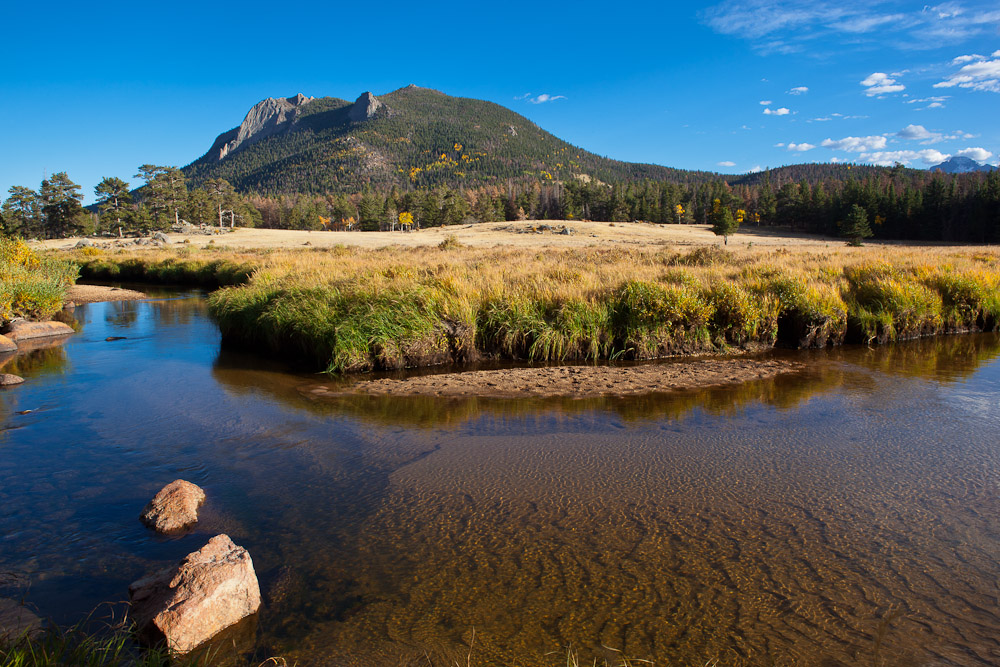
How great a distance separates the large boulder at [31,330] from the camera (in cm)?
1585

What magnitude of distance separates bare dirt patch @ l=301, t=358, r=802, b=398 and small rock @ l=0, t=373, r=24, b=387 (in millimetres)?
5974

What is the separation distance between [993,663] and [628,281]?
10.4 metres

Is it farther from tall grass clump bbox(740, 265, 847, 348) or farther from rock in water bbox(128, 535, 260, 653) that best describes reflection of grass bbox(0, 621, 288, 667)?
tall grass clump bbox(740, 265, 847, 348)

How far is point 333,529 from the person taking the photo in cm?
491

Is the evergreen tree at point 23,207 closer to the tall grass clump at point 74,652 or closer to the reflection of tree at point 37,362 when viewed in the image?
the reflection of tree at point 37,362

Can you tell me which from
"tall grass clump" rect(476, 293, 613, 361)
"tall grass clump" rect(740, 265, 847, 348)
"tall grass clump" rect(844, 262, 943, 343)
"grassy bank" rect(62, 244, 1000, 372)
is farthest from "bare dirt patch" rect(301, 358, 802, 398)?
"tall grass clump" rect(844, 262, 943, 343)

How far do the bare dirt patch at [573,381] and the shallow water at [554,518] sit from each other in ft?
1.77

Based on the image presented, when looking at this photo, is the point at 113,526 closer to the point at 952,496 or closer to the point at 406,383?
the point at 406,383

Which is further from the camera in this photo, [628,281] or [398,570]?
[628,281]

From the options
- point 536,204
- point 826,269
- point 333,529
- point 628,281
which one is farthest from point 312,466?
point 536,204

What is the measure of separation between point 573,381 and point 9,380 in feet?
36.7

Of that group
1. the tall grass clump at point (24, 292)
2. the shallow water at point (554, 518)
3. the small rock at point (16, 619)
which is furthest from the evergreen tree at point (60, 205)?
the small rock at point (16, 619)

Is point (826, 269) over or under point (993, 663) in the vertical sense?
over

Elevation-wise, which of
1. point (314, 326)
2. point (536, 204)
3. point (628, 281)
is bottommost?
point (314, 326)
